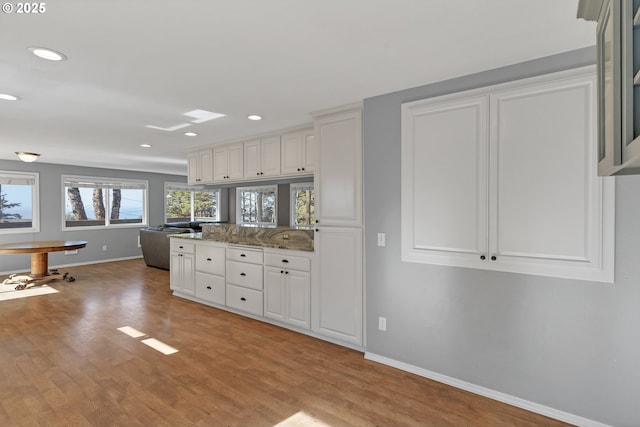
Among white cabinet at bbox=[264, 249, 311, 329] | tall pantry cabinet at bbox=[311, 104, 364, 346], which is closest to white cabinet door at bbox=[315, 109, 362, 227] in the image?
tall pantry cabinet at bbox=[311, 104, 364, 346]

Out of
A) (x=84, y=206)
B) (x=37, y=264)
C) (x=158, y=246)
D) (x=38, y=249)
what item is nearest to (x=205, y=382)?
(x=38, y=249)

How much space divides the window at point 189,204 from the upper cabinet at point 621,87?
8.87 metres

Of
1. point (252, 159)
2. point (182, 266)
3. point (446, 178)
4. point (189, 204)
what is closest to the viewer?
point (446, 178)

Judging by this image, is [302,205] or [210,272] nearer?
[210,272]

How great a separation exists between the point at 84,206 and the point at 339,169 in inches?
288

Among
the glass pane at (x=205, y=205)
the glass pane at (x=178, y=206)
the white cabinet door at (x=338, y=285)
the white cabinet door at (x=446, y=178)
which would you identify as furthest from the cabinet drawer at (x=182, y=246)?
the glass pane at (x=205, y=205)

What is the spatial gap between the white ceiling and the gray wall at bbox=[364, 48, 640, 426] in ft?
1.23

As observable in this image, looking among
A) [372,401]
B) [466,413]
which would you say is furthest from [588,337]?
[372,401]

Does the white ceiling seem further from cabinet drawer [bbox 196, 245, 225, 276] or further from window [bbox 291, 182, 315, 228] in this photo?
cabinet drawer [bbox 196, 245, 225, 276]

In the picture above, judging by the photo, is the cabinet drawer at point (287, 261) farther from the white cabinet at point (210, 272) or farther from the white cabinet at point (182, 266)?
the white cabinet at point (182, 266)

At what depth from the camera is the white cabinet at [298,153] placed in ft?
11.6

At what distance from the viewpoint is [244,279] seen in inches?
154

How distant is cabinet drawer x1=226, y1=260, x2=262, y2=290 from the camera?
377 centimetres
